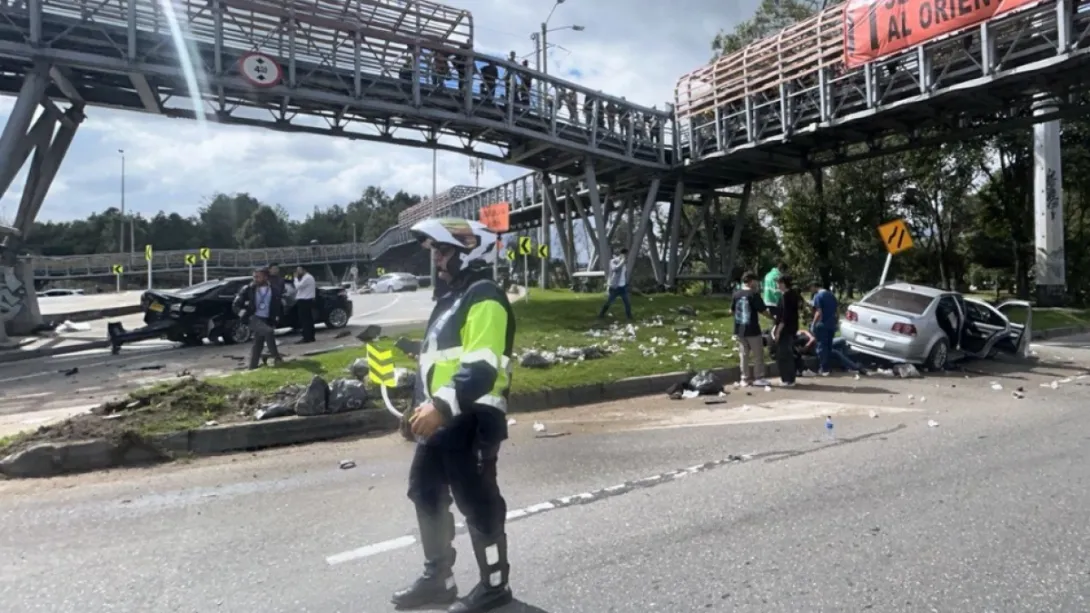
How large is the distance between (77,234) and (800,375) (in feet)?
316

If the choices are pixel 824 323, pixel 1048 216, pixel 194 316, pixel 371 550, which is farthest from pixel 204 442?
pixel 1048 216

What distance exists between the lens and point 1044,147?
2534 cm

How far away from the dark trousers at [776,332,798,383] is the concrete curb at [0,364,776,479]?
385cm

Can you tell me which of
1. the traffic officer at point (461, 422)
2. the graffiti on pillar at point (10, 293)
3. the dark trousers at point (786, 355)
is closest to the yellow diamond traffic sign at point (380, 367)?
the traffic officer at point (461, 422)

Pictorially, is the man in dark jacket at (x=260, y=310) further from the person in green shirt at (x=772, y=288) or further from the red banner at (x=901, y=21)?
the red banner at (x=901, y=21)

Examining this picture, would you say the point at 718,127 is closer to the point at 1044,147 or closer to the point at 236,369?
the point at 1044,147

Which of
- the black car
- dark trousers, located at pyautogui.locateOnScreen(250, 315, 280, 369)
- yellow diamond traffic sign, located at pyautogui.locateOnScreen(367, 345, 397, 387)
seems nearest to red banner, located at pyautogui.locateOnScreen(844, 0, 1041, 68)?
the black car

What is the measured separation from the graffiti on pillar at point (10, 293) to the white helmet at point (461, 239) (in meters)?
19.5

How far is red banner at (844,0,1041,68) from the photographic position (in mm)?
16078

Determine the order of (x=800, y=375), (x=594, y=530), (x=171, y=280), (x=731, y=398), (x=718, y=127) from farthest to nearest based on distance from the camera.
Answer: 1. (x=171, y=280)
2. (x=718, y=127)
3. (x=800, y=375)
4. (x=731, y=398)
5. (x=594, y=530)

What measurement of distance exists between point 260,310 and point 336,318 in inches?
306

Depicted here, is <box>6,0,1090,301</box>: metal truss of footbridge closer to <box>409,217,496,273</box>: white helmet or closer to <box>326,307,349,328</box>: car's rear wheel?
<box>326,307,349,328</box>: car's rear wheel

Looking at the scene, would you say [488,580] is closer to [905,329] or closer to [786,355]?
[786,355]

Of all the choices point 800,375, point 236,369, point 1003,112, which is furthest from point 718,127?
point 236,369
